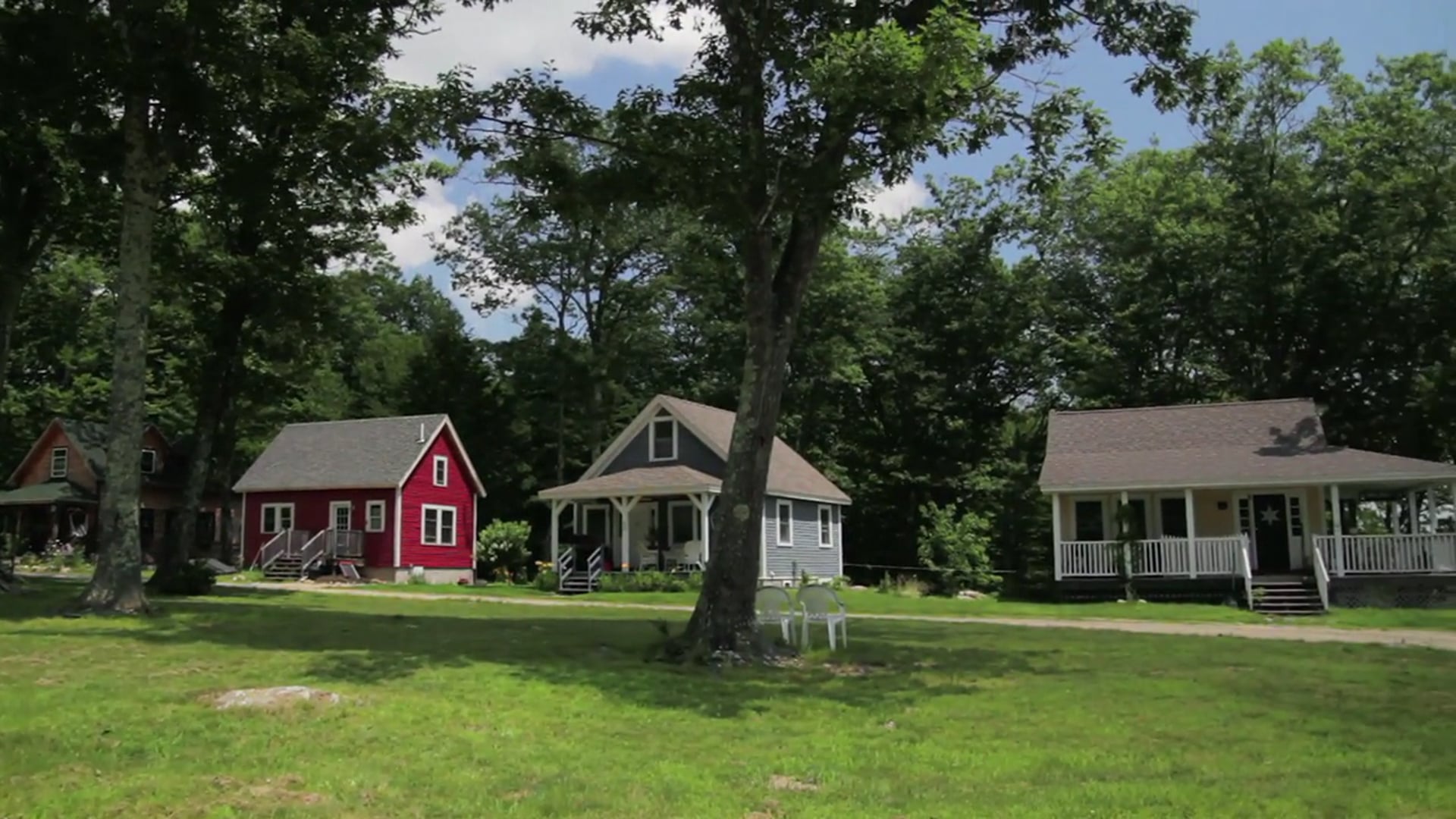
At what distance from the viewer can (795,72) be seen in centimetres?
Answer: 1252

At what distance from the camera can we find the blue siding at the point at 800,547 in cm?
3378

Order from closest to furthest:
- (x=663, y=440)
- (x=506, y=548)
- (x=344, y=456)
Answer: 1. (x=663, y=440)
2. (x=506, y=548)
3. (x=344, y=456)

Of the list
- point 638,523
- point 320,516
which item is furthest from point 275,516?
point 638,523

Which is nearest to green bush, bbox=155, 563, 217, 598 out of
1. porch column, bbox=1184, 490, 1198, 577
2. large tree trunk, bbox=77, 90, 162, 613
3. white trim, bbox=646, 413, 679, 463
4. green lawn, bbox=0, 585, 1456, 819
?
large tree trunk, bbox=77, 90, 162, 613

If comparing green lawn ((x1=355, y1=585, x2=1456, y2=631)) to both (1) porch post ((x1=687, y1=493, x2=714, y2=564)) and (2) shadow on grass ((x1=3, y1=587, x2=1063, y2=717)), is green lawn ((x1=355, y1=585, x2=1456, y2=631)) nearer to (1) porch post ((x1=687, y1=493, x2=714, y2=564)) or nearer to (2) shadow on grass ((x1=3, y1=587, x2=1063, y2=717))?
(1) porch post ((x1=687, y1=493, x2=714, y2=564))

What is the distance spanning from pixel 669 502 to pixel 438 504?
34.9ft

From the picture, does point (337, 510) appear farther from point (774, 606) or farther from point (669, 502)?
point (774, 606)

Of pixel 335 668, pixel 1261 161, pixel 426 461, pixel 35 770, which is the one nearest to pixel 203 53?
pixel 335 668

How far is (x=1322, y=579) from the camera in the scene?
24.3 m

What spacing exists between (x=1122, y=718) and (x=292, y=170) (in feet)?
51.7

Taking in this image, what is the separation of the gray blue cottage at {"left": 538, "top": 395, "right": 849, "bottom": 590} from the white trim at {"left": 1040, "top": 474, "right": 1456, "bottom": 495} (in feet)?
28.7

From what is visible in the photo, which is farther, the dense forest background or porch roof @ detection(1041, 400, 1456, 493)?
the dense forest background

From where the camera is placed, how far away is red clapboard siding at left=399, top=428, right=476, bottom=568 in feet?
127

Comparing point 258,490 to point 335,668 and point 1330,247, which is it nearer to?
point 335,668
